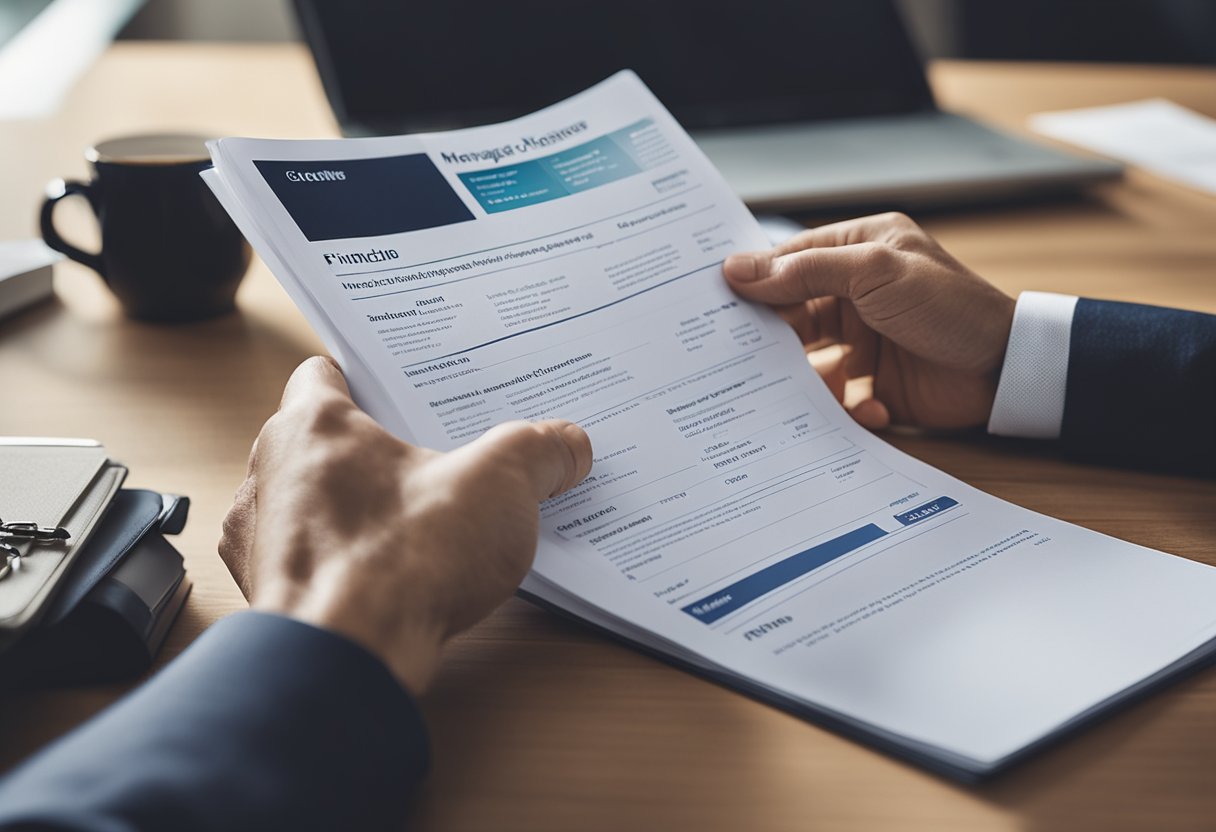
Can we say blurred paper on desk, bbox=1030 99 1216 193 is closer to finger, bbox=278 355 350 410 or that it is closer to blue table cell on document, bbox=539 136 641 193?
blue table cell on document, bbox=539 136 641 193

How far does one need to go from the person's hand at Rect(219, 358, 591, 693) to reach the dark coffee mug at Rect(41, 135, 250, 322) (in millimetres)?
350

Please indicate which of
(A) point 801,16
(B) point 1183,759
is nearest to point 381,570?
(B) point 1183,759

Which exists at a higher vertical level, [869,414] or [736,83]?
[736,83]

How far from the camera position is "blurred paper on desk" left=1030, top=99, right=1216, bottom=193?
4.00 ft

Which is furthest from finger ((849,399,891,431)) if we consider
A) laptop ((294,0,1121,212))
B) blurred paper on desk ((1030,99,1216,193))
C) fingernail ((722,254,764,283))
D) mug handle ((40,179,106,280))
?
blurred paper on desk ((1030,99,1216,193))

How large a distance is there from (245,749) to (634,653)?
0.60 feet

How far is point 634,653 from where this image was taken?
49 centimetres

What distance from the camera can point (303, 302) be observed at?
54 cm

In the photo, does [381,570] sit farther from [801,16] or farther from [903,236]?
[801,16]

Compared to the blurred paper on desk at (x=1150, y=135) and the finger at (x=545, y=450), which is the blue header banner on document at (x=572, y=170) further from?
the blurred paper on desk at (x=1150, y=135)

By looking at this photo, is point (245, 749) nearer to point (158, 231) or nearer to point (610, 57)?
point (158, 231)

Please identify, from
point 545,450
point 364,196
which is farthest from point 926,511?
point 364,196

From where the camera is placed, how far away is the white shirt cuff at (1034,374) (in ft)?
2.23

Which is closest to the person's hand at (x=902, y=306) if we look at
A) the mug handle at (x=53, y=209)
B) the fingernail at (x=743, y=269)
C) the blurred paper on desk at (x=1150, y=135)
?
the fingernail at (x=743, y=269)
